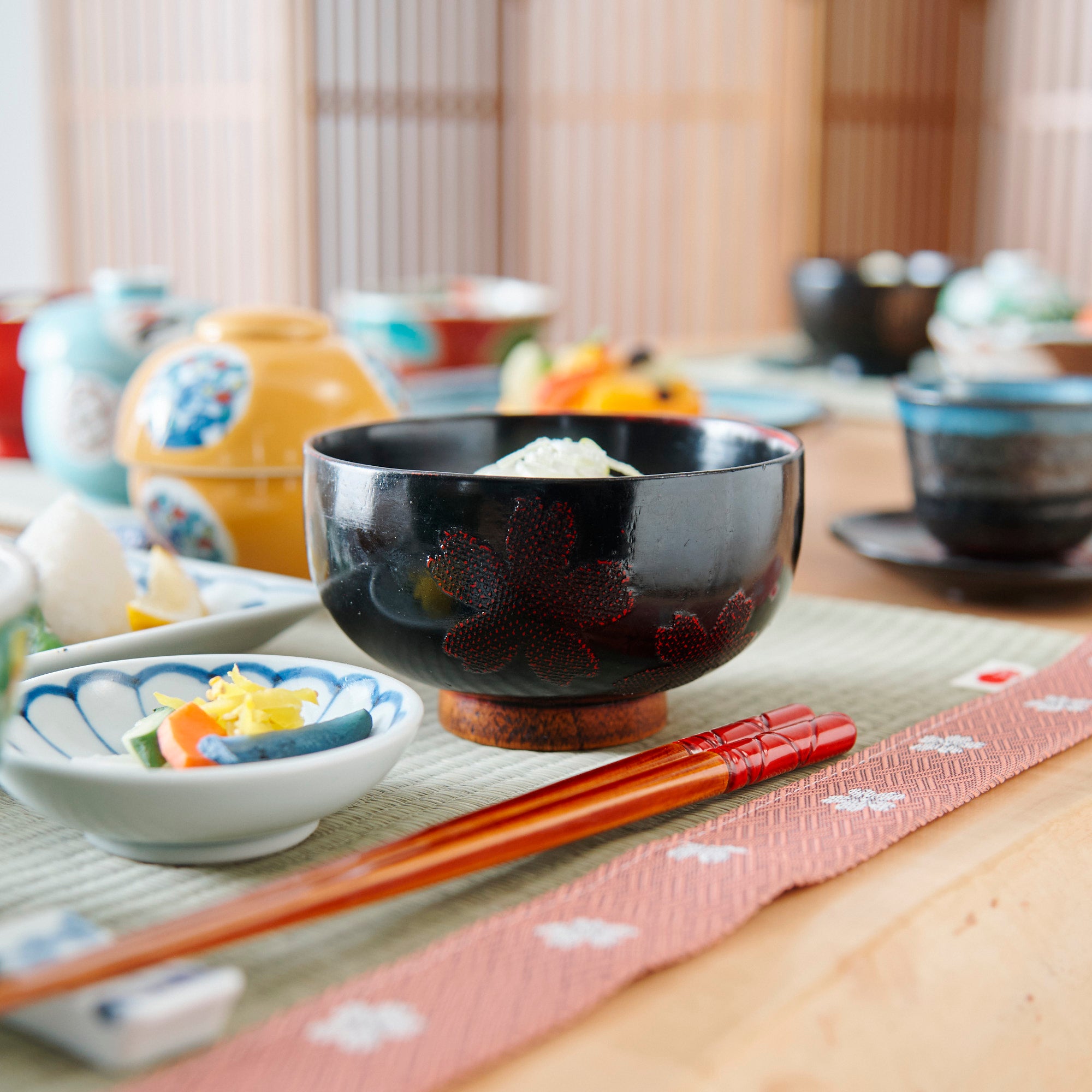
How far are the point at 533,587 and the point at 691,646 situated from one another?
0.07m

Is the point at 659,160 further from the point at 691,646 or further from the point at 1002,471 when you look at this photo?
the point at 691,646

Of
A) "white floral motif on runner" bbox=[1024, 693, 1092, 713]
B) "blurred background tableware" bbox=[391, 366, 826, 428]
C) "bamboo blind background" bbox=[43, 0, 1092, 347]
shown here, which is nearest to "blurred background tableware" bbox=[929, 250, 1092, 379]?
"blurred background tableware" bbox=[391, 366, 826, 428]

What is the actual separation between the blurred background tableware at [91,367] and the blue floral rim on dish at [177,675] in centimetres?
51

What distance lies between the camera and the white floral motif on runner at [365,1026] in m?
0.34

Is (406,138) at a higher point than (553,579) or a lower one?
higher

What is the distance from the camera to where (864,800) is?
51 cm

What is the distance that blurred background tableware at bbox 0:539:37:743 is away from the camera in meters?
0.34

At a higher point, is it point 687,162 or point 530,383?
point 687,162

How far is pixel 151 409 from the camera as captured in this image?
0.83m

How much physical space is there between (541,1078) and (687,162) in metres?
3.26

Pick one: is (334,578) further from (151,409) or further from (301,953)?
(151,409)

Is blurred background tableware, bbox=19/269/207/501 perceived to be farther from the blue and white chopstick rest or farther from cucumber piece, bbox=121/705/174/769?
the blue and white chopstick rest

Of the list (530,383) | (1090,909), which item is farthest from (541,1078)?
(530,383)

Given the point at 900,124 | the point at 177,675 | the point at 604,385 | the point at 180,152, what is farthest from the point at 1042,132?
the point at 177,675
